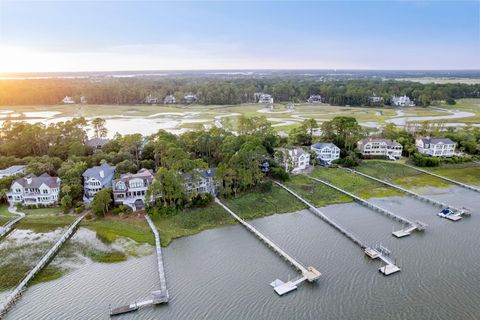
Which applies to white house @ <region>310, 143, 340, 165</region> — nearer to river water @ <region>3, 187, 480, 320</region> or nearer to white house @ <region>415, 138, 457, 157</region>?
white house @ <region>415, 138, 457, 157</region>

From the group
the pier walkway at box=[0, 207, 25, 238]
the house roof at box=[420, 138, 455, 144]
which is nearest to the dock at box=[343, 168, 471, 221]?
the house roof at box=[420, 138, 455, 144]

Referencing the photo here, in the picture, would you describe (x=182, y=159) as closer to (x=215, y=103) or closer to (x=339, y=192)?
(x=339, y=192)

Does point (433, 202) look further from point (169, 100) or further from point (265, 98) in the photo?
point (169, 100)

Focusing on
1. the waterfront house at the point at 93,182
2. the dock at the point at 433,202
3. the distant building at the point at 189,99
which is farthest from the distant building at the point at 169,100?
the dock at the point at 433,202

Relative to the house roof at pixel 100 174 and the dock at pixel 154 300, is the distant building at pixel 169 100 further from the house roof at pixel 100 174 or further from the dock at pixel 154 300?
the dock at pixel 154 300

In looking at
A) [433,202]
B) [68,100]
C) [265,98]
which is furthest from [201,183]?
[68,100]

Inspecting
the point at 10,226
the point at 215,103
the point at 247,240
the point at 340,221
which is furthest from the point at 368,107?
the point at 10,226

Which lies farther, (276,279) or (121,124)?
(121,124)
